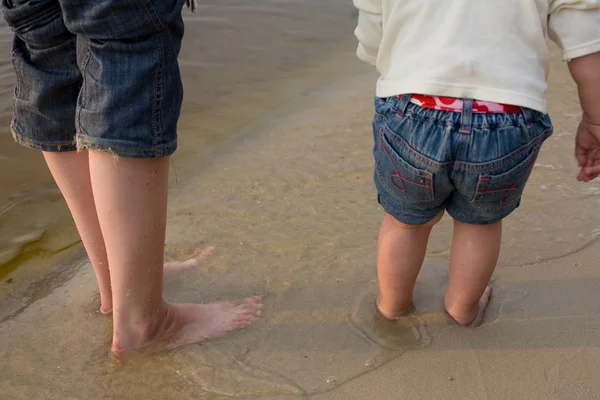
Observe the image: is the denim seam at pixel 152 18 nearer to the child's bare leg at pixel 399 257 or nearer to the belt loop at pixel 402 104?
the belt loop at pixel 402 104

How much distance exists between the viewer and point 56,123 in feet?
5.51

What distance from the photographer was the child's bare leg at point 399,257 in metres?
1.80

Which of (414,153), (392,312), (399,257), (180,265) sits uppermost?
(414,153)

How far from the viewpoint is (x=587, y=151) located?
1721 mm

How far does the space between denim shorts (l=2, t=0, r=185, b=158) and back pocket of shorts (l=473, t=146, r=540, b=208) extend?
0.76 metres

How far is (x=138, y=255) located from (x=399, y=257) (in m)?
0.71

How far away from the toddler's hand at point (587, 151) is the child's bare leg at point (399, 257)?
0.40 metres

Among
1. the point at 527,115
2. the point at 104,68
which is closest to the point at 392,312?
the point at 527,115

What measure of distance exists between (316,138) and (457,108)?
173 centimetres

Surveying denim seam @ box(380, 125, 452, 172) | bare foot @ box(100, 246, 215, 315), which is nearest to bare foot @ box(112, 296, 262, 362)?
bare foot @ box(100, 246, 215, 315)

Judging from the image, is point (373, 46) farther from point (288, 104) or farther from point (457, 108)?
point (288, 104)

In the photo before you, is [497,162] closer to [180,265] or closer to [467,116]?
[467,116]

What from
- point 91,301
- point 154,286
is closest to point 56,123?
point 154,286

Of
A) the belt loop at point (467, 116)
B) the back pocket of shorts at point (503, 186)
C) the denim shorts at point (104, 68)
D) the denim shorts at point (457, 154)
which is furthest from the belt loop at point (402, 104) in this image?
the denim shorts at point (104, 68)
